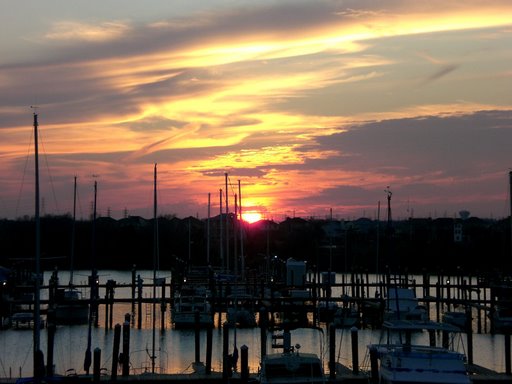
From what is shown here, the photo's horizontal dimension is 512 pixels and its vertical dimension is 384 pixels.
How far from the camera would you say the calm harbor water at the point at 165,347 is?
44225mm

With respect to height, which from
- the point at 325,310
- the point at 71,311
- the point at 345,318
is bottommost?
the point at 345,318

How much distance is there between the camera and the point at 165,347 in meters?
51.4

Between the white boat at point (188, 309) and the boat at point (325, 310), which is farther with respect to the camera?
the boat at point (325, 310)

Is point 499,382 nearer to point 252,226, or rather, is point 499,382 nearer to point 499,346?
point 499,346

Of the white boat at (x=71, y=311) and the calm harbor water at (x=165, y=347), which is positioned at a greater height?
the white boat at (x=71, y=311)

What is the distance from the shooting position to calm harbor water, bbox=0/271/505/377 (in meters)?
44.2

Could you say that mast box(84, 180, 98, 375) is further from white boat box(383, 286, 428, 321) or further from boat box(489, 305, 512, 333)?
boat box(489, 305, 512, 333)

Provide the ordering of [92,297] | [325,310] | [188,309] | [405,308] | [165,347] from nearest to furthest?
1. [165,347]
2. [92,297]
3. [405,308]
4. [188,309]
5. [325,310]

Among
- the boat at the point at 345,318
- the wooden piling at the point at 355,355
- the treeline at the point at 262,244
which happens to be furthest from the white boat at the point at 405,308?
the treeline at the point at 262,244

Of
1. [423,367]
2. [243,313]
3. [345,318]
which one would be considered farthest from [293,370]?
[243,313]

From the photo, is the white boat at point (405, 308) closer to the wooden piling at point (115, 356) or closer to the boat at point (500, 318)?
the boat at point (500, 318)

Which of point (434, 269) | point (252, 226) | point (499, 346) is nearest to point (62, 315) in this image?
point (499, 346)

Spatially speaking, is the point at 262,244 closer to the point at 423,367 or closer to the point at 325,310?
the point at 325,310

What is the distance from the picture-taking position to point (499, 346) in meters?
53.8
